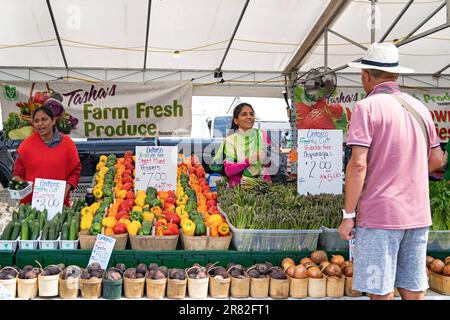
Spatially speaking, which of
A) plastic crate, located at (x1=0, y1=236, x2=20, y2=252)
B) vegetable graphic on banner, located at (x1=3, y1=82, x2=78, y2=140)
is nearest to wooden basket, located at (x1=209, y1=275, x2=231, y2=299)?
plastic crate, located at (x1=0, y1=236, x2=20, y2=252)

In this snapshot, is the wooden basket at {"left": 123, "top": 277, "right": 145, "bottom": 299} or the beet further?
the beet

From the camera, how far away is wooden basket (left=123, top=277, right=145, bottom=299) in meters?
2.54

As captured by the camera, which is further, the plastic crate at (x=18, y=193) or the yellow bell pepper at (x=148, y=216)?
the plastic crate at (x=18, y=193)

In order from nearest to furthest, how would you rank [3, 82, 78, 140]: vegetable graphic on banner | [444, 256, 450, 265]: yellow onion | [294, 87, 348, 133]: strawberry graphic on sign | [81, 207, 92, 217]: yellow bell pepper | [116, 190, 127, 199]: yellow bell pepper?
[444, 256, 450, 265]: yellow onion → [81, 207, 92, 217]: yellow bell pepper → [116, 190, 127, 199]: yellow bell pepper → [3, 82, 78, 140]: vegetable graphic on banner → [294, 87, 348, 133]: strawberry graphic on sign

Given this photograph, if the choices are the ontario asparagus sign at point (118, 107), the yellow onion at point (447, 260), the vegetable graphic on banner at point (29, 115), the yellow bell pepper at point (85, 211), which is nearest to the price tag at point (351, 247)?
the yellow onion at point (447, 260)

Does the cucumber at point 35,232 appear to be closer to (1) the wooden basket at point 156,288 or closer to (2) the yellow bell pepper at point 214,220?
(1) the wooden basket at point 156,288

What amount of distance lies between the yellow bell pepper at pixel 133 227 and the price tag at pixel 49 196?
61cm

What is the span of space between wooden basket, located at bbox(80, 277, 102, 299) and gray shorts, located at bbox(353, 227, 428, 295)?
4.38ft

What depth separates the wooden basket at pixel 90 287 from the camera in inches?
98.9

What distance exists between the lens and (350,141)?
2.21 metres

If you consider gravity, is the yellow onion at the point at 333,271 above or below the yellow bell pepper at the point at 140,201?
below

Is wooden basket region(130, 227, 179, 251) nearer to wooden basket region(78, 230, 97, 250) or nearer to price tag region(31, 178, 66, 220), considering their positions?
wooden basket region(78, 230, 97, 250)

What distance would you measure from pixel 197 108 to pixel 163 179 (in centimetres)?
1053

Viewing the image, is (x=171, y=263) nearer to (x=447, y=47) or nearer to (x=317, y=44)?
(x=317, y=44)
